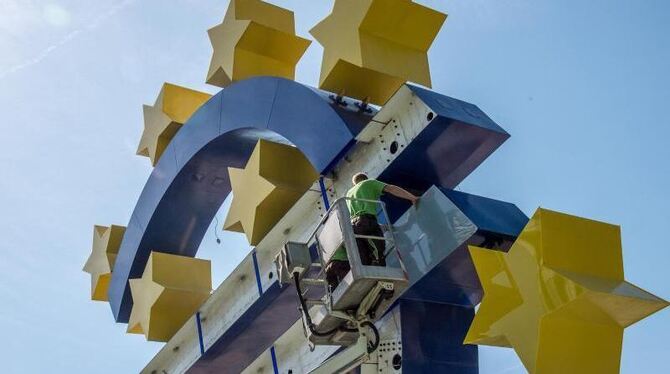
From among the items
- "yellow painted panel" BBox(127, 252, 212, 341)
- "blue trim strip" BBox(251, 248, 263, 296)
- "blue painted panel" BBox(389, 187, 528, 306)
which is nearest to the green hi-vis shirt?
"blue painted panel" BBox(389, 187, 528, 306)

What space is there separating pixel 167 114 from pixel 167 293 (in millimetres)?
2804

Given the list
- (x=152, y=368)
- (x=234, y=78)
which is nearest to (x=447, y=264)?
(x=234, y=78)

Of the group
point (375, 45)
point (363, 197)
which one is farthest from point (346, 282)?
point (375, 45)

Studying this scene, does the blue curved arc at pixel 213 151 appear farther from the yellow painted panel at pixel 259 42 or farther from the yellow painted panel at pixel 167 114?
the yellow painted panel at pixel 167 114

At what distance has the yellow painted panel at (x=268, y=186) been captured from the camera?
7941 mm

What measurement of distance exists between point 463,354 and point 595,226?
1.83 metres

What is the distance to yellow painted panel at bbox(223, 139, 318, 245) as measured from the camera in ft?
26.1

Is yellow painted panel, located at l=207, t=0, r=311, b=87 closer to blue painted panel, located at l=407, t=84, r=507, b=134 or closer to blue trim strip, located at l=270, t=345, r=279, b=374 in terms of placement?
blue painted panel, located at l=407, t=84, r=507, b=134

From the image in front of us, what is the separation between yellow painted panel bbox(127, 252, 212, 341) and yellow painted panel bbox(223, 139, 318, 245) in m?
1.96

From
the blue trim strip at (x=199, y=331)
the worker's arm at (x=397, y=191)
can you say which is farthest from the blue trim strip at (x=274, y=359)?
the worker's arm at (x=397, y=191)

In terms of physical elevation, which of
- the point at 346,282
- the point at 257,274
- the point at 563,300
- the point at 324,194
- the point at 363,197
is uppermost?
the point at 324,194

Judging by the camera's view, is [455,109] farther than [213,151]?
No

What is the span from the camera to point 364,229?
18.9 ft

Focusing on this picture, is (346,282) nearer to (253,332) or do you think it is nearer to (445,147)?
(445,147)
